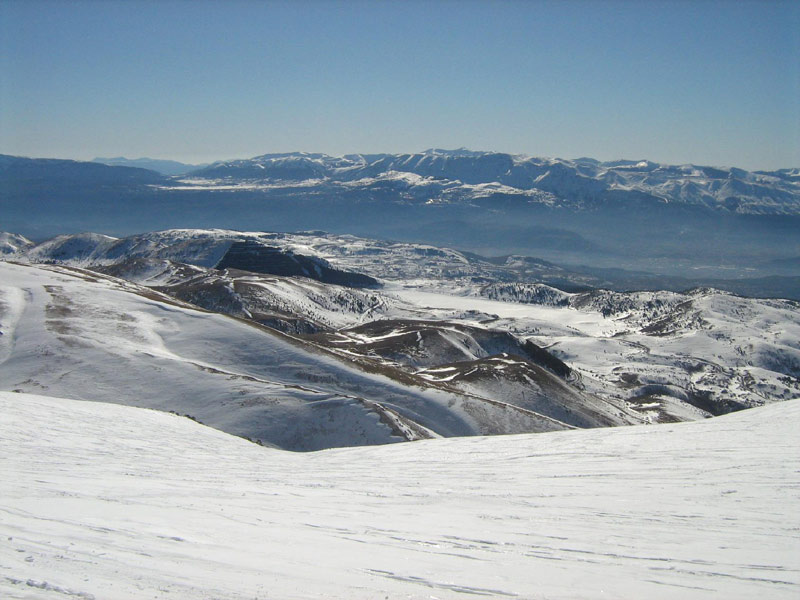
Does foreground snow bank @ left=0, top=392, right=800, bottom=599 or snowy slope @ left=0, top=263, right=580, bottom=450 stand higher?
foreground snow bank @ left=0, top=392, right=800, bottom=599

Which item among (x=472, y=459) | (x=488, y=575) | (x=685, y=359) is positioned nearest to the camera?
(x=488, y=575)

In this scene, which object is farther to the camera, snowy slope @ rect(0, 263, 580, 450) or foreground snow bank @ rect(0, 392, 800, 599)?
snowy slope @ rect(0, 263, 580, 450)

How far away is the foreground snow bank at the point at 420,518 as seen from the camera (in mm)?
12516

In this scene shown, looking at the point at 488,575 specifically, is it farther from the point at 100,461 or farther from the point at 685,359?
the point at 685,359

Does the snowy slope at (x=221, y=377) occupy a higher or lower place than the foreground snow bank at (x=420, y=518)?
lower

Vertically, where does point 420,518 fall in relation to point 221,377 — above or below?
above

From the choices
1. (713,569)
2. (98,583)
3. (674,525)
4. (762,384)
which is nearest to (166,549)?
(98,583)

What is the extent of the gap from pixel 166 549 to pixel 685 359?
196 metres

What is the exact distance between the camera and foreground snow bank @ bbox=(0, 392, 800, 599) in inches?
493

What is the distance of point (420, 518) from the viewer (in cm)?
1855

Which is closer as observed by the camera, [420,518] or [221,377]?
[420,518]

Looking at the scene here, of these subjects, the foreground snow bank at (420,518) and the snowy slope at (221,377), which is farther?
the snowy slope at (221,377)

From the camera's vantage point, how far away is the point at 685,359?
608ft

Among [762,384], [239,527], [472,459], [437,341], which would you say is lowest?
[762,384]
